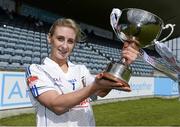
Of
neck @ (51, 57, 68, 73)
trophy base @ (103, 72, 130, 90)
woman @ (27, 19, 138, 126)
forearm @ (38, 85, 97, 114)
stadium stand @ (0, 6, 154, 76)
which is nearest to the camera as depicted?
trophy base @ (103, 72, 130, 90)

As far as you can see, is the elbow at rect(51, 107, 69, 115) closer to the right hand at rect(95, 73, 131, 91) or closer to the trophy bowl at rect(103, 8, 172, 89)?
the right hand at rect(95, 73, 131, 91)

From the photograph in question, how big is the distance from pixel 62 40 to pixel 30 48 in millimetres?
14028

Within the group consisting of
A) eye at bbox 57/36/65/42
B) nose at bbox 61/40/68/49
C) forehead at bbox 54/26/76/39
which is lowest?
nose at bbox 61/40/68/49

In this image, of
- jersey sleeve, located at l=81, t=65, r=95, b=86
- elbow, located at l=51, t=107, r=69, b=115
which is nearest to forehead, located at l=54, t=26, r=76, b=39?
jersey sleeve, located at l=81, t=65, r=95, b=86

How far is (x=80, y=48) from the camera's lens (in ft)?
70.1

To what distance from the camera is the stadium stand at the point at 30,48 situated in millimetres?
13938

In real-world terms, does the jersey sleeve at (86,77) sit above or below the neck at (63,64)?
below

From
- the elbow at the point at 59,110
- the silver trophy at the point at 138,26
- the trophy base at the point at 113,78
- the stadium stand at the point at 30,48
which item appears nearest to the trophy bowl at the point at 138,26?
the silver trophy at the point at 138,26

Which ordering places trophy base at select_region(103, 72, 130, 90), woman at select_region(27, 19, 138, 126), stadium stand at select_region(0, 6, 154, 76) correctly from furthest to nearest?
stadium stand at select_region(0, 6, 154, 76) < woman at select_region(27, 19, 138, 126) < trophy base at select_region(103, 72, 130, 90)

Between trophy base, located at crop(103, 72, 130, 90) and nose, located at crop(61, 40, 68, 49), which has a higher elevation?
nose, located at crop(61, 40, 68, 49)

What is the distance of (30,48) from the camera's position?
16203 millimetres

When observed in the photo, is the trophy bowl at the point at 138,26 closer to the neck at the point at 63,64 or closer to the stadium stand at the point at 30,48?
the neck at the point at 63,64

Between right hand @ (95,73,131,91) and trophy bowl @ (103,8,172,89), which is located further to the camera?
trophy bowl @ (103,8,172,89)

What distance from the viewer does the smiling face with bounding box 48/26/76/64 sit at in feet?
7.66
